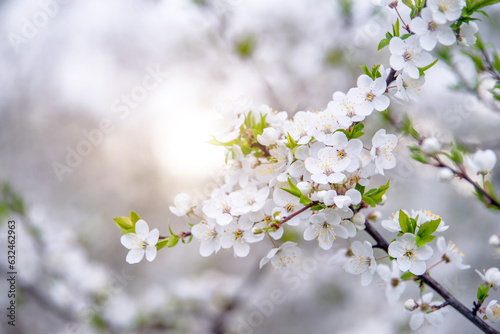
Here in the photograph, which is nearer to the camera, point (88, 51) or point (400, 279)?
point (400, 279)

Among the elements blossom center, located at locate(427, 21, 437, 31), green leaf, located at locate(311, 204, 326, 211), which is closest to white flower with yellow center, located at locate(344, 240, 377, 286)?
green leaf, located at locate(311, 204, 326, 211)

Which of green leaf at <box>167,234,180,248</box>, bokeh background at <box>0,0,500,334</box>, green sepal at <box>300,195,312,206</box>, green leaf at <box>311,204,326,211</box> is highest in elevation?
green leaf at <box>167,234,180,248</box>

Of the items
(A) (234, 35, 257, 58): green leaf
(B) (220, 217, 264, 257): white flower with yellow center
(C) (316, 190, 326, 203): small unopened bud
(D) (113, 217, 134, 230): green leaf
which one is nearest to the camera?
(C) (316, 190, 326, 203): small unopened bud

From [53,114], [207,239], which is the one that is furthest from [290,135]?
[53,114]

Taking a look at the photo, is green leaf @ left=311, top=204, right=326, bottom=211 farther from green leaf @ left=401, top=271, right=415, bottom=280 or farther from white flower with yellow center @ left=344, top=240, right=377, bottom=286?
green leaf @ left=401, top=271, right=415, bottom=280

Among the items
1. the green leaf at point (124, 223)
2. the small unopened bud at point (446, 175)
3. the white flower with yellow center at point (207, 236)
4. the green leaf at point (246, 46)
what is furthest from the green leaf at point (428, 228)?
the green leaf at point (246, 46)

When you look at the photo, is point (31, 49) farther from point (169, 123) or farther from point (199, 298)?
point (199, 298)

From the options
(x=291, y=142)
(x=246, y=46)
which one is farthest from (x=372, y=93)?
(x=246, y=46)
